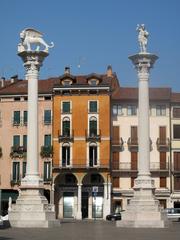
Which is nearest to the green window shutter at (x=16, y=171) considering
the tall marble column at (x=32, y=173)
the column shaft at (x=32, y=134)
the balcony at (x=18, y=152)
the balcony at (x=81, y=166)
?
the balcony at (x=18, y=152)

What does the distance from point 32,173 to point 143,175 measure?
7.84m

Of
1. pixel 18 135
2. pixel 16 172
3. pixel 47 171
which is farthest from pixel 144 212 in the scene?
pixel 18 135

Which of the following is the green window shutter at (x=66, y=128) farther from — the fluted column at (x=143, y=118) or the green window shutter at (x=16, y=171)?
the fluted column at (x=143, y=118)

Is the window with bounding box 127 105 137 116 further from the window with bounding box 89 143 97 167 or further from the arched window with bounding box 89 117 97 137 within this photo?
the window with bounding box 89 143 97 167

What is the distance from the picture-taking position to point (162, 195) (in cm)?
8331

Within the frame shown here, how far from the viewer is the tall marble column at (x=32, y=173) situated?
143 feet

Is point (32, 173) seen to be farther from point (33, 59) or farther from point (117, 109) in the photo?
point (117, 109)

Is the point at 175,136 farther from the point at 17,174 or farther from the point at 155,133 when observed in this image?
the point at 17,174

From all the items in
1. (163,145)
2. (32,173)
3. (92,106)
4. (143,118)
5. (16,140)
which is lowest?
(32,173)

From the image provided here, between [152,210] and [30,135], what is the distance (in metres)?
10.1

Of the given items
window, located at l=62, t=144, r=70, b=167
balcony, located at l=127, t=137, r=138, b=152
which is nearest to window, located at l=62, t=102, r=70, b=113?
window, located at l=62, t=144, r=70, b=167

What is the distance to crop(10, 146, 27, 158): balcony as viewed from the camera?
84.4m

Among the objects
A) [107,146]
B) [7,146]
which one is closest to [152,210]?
[107,146]

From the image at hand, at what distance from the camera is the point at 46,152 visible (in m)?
83.9
